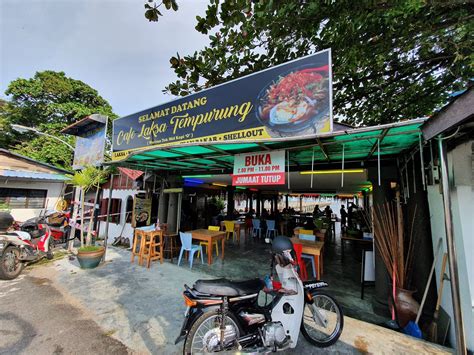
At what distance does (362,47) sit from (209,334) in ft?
15.2

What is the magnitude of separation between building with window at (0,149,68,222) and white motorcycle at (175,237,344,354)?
10.3 meters

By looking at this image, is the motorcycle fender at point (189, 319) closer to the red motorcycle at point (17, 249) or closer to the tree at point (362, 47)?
the tree at point (362, 47)

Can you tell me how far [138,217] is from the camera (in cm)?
650

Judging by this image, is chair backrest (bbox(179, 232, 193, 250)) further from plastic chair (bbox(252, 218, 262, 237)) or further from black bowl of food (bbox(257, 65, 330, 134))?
plastic chair (bbox(252, 218, 262, 237))

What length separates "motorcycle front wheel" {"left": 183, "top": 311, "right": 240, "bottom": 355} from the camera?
74.3 inches

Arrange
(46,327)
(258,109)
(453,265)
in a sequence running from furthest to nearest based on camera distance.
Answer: (258,109) < (46,327) < (453,265)

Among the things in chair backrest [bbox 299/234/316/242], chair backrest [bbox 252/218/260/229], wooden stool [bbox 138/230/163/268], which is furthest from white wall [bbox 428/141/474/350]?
chair backrest [bbox 252/218/260/229]

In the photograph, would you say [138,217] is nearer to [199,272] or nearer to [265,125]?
[199,272]

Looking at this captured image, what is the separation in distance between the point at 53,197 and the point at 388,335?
13.5 meters

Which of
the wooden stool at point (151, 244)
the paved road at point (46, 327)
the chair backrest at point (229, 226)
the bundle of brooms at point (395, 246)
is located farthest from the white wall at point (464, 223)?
the chair backrest at point (229, 226)

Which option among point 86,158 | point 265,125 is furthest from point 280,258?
point 86,158

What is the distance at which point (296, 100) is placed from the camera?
2984mm

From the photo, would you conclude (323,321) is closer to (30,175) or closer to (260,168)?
(260,168)

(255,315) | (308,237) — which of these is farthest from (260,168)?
(308,237)
